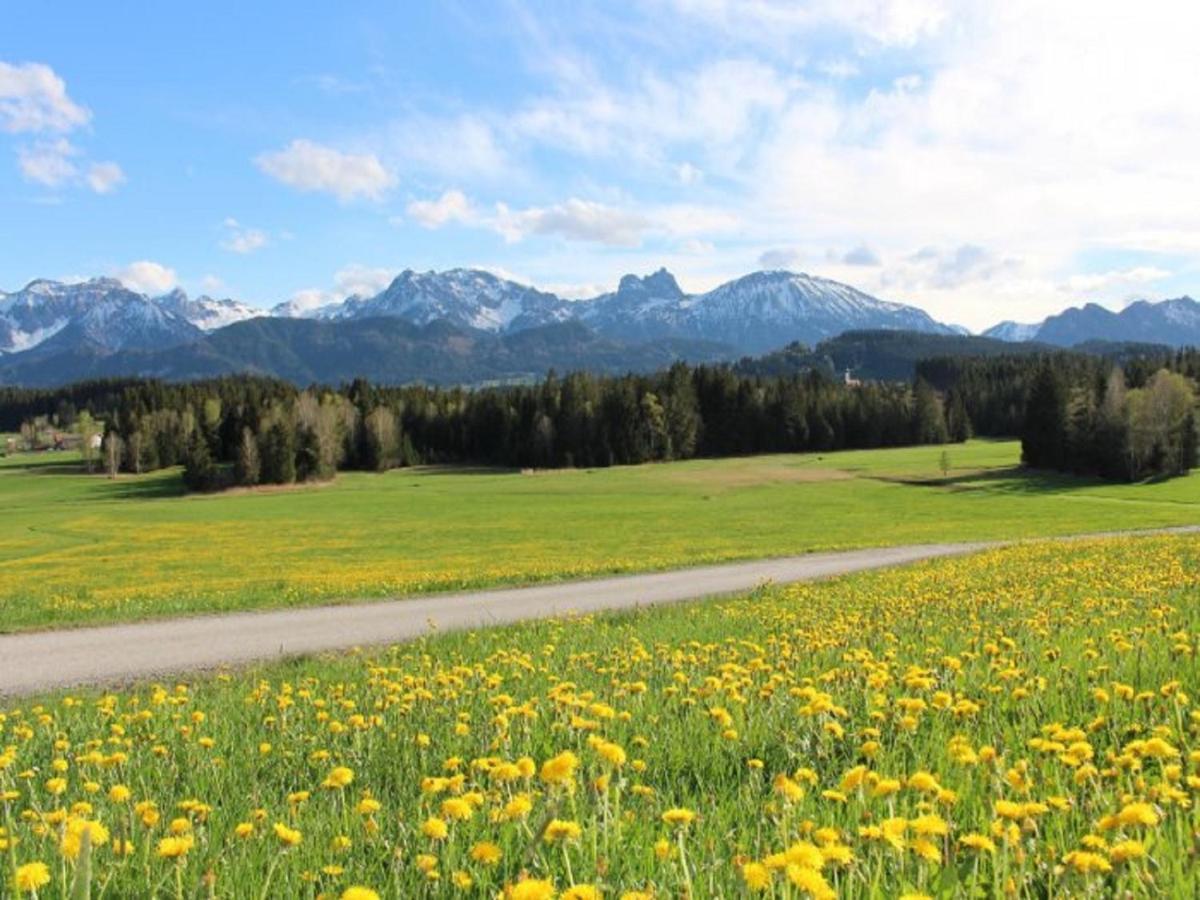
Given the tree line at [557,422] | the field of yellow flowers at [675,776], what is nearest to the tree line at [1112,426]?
the tree line at [557,422]

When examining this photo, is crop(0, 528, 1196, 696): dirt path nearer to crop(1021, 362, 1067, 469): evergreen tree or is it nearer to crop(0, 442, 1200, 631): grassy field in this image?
crop(0, 442, 1200, 631): grassy field

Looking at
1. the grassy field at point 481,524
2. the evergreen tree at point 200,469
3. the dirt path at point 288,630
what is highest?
the evergreen tree at point 200,469

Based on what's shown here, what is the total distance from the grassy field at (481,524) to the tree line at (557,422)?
12.6m

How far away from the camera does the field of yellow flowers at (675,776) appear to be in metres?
3.11

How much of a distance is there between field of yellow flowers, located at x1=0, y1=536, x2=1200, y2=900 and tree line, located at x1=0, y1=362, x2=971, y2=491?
11171cm

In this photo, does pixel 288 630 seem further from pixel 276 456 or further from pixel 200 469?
pixel 276 456

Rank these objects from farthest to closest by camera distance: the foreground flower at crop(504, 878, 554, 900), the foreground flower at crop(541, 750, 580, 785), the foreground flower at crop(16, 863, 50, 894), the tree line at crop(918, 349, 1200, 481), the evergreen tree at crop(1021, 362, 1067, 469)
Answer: the evergreen tree at crop(1021, 362, 1067, 469) → the tree line at crop(918, 349, 1200, 481) → the foreground flower at crop(541, 750, 580, 785) → the foreground flower at crop(16, 863, 50, 894) → the foreground flower at crop(504, 878, 554, 900)

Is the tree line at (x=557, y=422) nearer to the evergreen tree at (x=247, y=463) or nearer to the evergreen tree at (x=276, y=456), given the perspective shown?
the evergreen tree at (x=276, y=456)

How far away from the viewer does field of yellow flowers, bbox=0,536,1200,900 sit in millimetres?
→ 3109

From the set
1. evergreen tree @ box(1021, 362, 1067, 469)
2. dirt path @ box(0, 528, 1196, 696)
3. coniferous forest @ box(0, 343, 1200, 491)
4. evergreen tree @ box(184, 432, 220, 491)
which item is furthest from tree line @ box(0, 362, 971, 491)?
dirt path @ box(0, 528, 1196, 696)

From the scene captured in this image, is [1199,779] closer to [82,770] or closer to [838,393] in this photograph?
[82,770]

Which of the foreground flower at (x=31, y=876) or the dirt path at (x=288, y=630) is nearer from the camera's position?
the foreground flower at (x=31, y=876)

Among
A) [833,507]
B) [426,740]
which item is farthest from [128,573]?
[833,507]

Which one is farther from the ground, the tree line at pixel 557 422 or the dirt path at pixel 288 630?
the tree line at pixel 557 422
